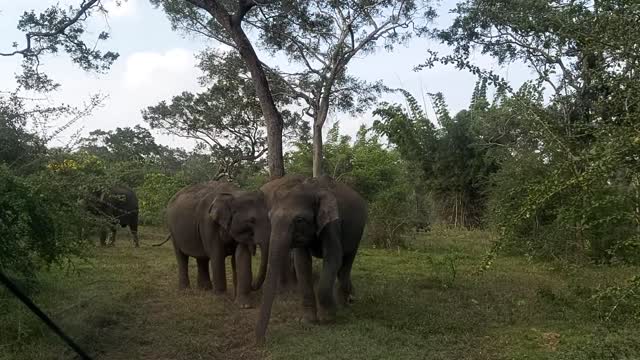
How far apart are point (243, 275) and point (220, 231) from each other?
3.16ft

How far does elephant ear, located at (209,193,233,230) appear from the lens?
376 inches

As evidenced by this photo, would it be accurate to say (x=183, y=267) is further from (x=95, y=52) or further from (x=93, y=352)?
(x=95, y=52)

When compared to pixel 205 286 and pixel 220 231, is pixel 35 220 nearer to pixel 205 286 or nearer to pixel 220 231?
pixel 220 231

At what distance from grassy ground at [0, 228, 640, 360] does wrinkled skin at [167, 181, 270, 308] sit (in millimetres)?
422

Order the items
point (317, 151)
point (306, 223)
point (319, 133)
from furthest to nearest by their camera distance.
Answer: point (319, 133) < point (317, 151) < point (306, 223)

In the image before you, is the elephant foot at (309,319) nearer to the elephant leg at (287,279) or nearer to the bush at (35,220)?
the elephant leg at (287,279)

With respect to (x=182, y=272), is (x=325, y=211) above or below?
above

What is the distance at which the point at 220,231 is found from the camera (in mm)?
9914

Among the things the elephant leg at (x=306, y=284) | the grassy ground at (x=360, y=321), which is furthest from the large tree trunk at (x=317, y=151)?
the elephant leg at (x=306, y=284)

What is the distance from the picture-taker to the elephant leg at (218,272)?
10008 millimetres

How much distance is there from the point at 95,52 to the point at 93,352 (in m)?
9.52

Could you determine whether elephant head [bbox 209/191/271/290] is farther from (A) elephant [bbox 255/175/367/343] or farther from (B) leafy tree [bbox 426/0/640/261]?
(B) leafy tree [bbox 426/0/640/261]

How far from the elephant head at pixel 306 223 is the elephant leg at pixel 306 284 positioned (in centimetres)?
14

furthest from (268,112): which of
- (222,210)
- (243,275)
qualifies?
(243,275)
